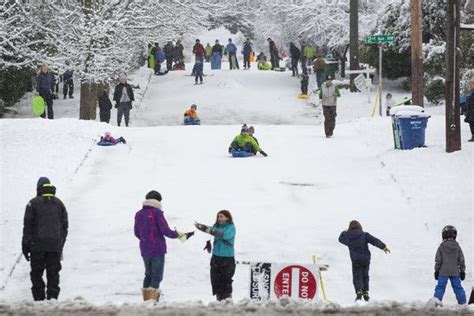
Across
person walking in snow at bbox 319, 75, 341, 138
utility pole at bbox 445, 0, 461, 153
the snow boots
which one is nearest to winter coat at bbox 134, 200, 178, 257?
the snow boots

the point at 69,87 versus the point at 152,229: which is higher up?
the point at 69,87

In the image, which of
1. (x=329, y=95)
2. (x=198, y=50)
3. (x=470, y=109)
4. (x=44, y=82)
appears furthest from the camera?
(x=198, y=50)

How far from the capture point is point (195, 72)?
162 ft

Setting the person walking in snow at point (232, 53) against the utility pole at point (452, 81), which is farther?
the person walking in snow at point (232, 53)

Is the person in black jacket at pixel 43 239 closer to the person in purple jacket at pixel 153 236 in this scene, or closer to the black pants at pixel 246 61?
the person in purple jacket at pixel 153 236

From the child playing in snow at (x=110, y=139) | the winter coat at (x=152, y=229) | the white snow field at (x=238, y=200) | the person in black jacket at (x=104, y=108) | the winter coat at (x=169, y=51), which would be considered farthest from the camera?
the winter coat at (x=169, y=51)

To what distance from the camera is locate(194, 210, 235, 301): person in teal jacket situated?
1309 cm

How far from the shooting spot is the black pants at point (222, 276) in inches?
518

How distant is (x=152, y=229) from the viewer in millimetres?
13016

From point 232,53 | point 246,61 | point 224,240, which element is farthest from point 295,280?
point 246,61

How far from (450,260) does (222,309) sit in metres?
4.54

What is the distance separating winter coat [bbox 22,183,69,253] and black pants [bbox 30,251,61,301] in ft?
0.32

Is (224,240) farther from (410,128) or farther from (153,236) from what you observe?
(410,128)

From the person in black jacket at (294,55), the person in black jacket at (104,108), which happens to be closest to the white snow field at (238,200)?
the person in black jacket at (104,108)
